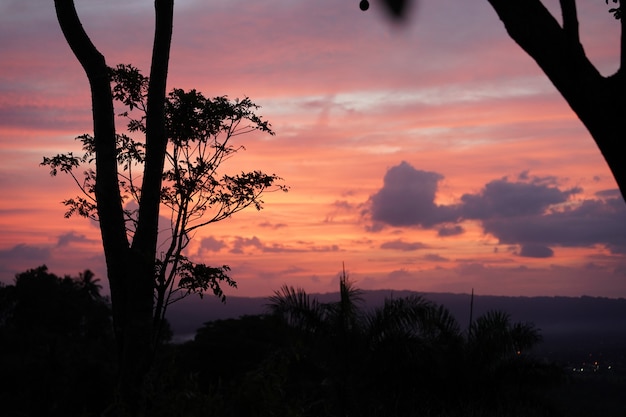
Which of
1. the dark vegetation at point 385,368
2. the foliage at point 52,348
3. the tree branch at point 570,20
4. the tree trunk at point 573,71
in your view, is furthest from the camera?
the foliage at point 52,348

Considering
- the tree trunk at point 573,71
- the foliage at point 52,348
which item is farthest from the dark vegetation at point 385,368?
the foliage at point 52,348

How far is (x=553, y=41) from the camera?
473 centimetres

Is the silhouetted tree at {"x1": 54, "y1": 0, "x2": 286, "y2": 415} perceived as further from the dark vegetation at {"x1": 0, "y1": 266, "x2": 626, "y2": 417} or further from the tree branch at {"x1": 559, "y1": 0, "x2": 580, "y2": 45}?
the tree branch at {"x1": 559, "y1": 0, "x2": 580, "y2": 45}

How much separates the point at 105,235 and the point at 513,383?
14.9 meters

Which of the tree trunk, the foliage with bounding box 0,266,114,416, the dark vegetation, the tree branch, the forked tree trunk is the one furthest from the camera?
the foliage with bounding box 0,266,114,416

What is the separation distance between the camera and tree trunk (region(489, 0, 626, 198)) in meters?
4.57

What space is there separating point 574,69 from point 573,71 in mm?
13

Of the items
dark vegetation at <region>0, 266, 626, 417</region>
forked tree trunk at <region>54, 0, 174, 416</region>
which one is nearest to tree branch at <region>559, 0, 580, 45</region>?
dark vegetation at <region>0, 266, 626, 417</region>

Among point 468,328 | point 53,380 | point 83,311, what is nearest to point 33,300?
point 83,311

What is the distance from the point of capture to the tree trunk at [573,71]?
4570mm

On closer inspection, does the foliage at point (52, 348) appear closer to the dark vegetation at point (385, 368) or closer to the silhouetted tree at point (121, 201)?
the dark vegetation at point (385, 368)

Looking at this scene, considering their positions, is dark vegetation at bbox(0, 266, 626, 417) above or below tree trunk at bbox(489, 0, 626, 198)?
below

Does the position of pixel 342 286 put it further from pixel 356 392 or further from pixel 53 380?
pixel 53 380

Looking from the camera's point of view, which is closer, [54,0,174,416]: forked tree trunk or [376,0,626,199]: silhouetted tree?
[376,0,626,199]: silhouetted tree
